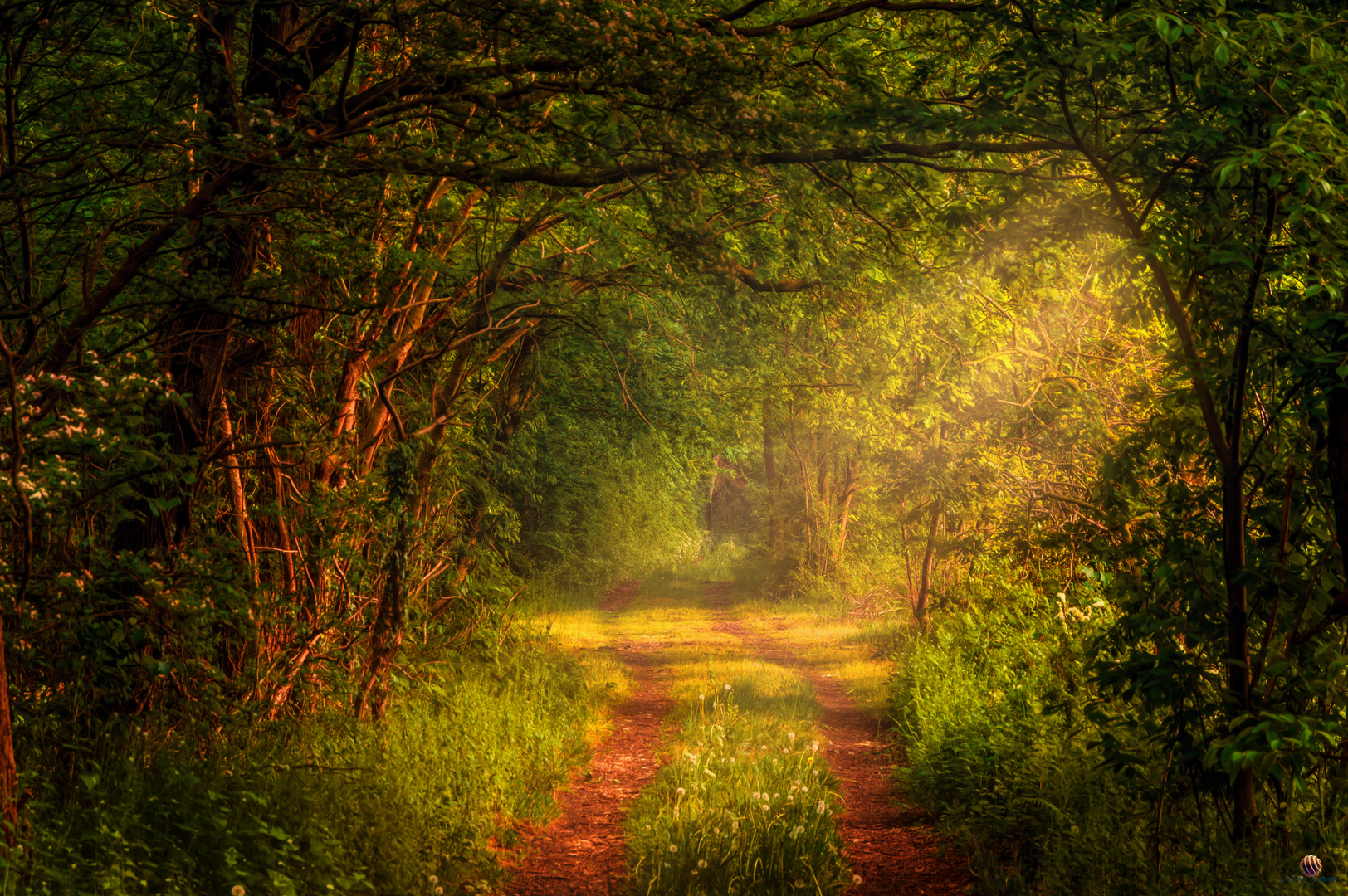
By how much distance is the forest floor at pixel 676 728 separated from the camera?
22.2 ft

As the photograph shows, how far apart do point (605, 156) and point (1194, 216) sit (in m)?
3.70

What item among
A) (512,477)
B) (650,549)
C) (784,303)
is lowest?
(650,549)

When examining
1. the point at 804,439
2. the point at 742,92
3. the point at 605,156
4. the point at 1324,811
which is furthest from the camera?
the point at 804,439

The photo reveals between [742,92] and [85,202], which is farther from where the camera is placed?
[85,202]

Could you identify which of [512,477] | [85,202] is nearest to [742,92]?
[85,202]

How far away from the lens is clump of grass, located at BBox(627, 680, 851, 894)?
6.25 metres

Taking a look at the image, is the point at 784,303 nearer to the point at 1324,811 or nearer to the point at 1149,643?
the point at 1149,643

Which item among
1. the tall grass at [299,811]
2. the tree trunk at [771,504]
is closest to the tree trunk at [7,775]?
the tall grass at [299,811]

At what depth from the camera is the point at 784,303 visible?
1116 centimetres

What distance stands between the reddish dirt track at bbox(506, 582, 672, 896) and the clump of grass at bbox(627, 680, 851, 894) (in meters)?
0.28

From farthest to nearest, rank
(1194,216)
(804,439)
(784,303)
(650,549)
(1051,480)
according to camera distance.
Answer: (650,549) → (804,439) → (784,303) → (1051,480) → (1194,216)

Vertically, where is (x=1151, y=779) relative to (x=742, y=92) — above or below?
below

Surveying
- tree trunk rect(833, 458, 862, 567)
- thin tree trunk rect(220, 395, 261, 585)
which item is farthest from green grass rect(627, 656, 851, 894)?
tree trunk rect(833, 458, 862, 567)

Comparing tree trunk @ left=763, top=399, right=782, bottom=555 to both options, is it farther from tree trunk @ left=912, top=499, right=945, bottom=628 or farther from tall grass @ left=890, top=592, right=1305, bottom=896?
tall grass @ left=890, top=592, right=1305, bottom=896
